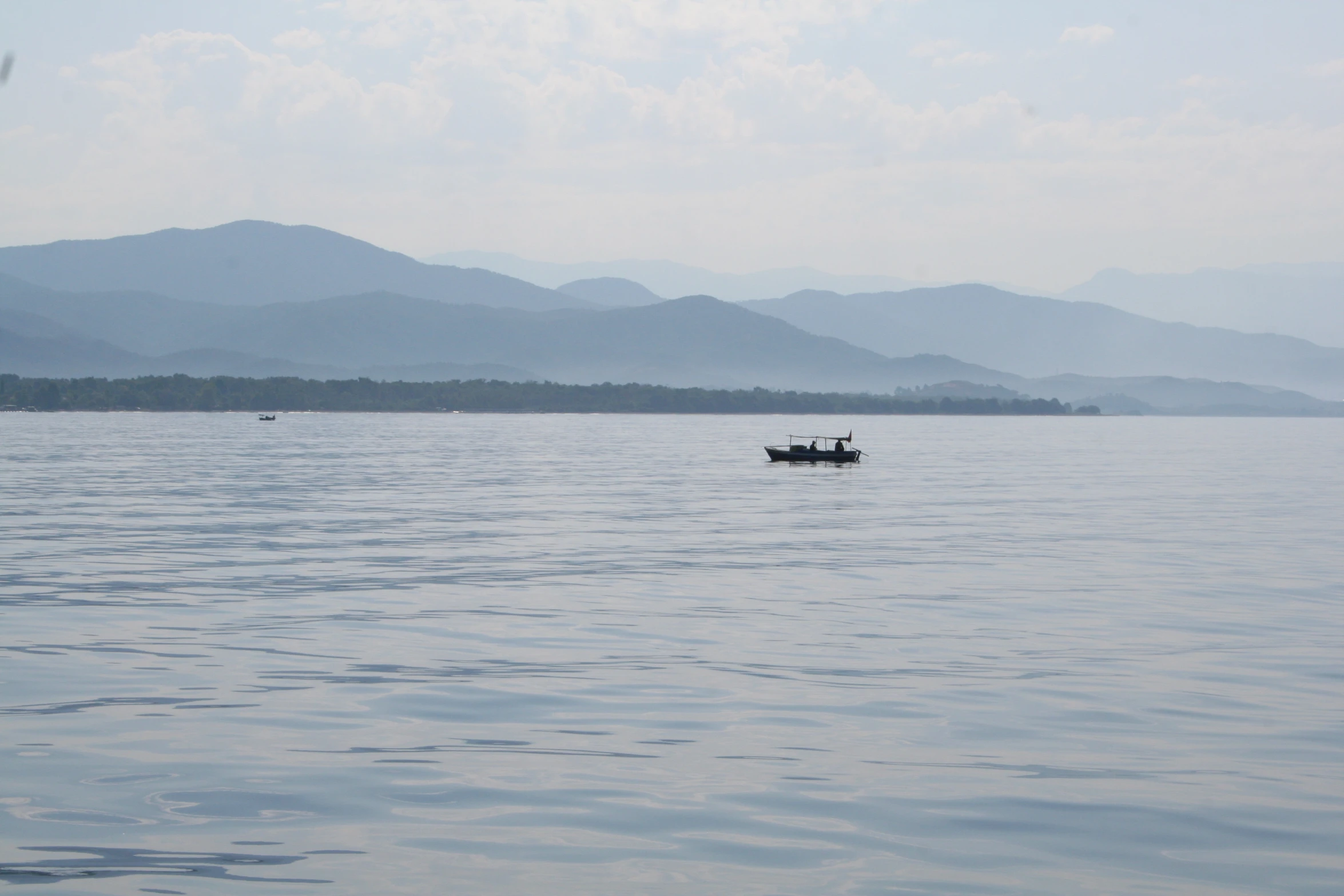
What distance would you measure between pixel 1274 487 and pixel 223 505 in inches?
2337

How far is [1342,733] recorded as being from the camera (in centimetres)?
2020

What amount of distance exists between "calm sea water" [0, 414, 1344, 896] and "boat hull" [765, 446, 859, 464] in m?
58.0

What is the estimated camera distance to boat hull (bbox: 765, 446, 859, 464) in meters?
110

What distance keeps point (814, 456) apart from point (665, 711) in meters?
92.3

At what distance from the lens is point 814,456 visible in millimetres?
112938

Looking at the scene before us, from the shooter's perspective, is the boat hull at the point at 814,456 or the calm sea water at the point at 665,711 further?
the boat hull at the point at 814,456

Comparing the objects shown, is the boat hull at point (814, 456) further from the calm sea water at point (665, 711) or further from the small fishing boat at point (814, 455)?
the calm sea water at point (665, 711)

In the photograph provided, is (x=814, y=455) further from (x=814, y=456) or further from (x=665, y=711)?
(x=665, y=711)

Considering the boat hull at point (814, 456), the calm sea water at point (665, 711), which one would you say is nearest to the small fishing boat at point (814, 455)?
the boat hull at point (814, 456)

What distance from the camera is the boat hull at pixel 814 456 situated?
360 feet

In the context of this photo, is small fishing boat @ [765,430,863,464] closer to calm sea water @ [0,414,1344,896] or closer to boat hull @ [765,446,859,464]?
boat hull @ [765,446,859,464]

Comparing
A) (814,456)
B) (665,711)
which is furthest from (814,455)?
(665,711)

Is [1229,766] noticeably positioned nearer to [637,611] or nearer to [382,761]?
[382,761]

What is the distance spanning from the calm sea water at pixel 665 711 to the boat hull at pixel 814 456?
5803 centimetres
